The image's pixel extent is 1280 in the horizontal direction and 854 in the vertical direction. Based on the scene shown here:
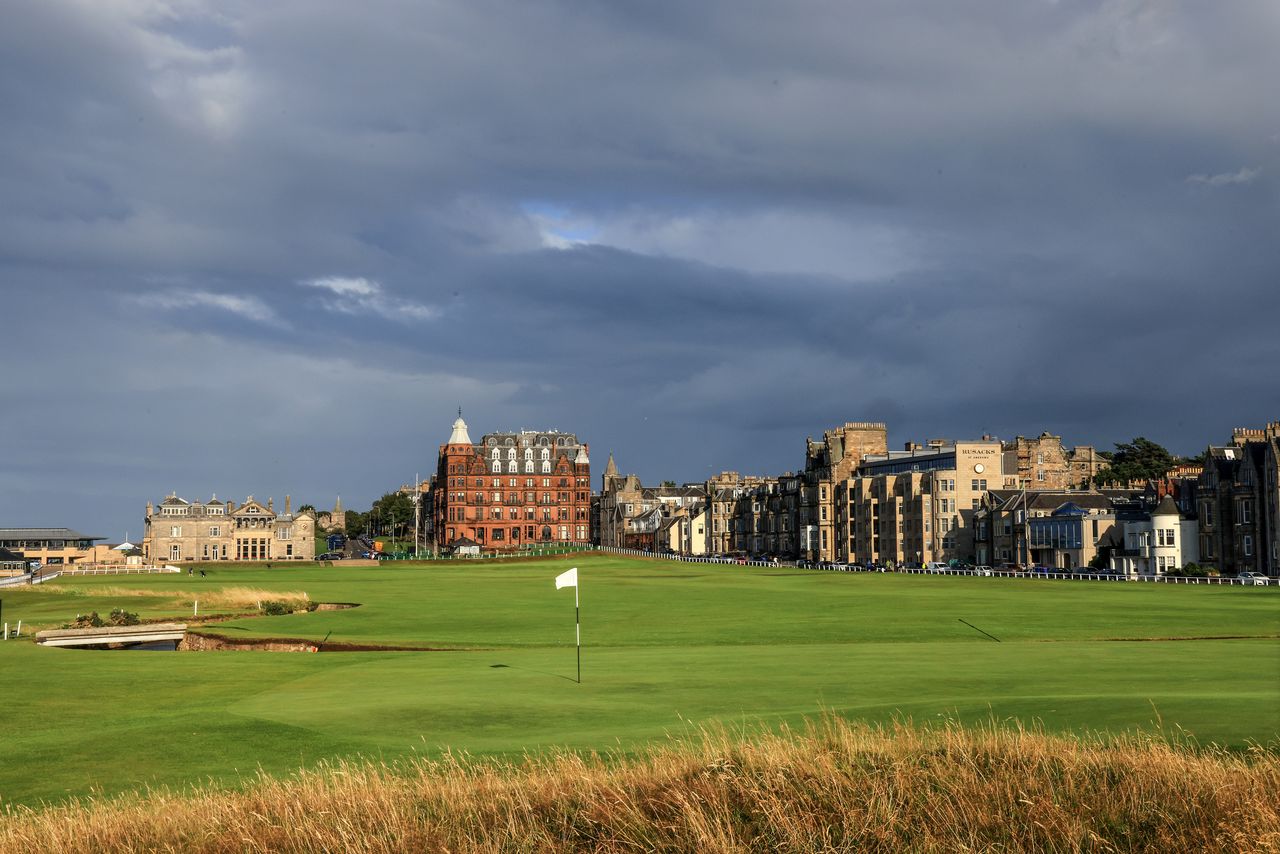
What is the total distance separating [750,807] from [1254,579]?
9455 centimetres

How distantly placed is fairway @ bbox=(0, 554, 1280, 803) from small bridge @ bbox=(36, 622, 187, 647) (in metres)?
2.67

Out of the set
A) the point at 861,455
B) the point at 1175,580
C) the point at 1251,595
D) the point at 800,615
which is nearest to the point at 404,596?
the point at 800,615

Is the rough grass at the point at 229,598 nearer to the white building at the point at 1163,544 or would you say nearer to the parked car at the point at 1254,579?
the parked car at the point at 1254,579

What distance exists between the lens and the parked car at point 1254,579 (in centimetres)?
9550

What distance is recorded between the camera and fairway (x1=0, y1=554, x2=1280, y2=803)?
22077 mm

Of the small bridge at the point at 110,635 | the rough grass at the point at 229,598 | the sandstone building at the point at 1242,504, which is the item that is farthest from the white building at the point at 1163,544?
the small bridge at the point at 110,635

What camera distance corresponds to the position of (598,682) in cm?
3200

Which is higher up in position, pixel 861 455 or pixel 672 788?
pixel 861 455

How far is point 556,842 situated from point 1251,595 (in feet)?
258

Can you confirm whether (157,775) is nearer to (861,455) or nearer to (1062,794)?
(1062,794)

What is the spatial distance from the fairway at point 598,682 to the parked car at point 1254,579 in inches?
1051

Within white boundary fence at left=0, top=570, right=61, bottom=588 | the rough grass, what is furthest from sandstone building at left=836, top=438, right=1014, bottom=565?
white boundary fence at left=0, top=570, right=61, bottom=588

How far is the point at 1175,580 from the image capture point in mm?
104938

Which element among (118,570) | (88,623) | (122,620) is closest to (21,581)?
(118,570)
